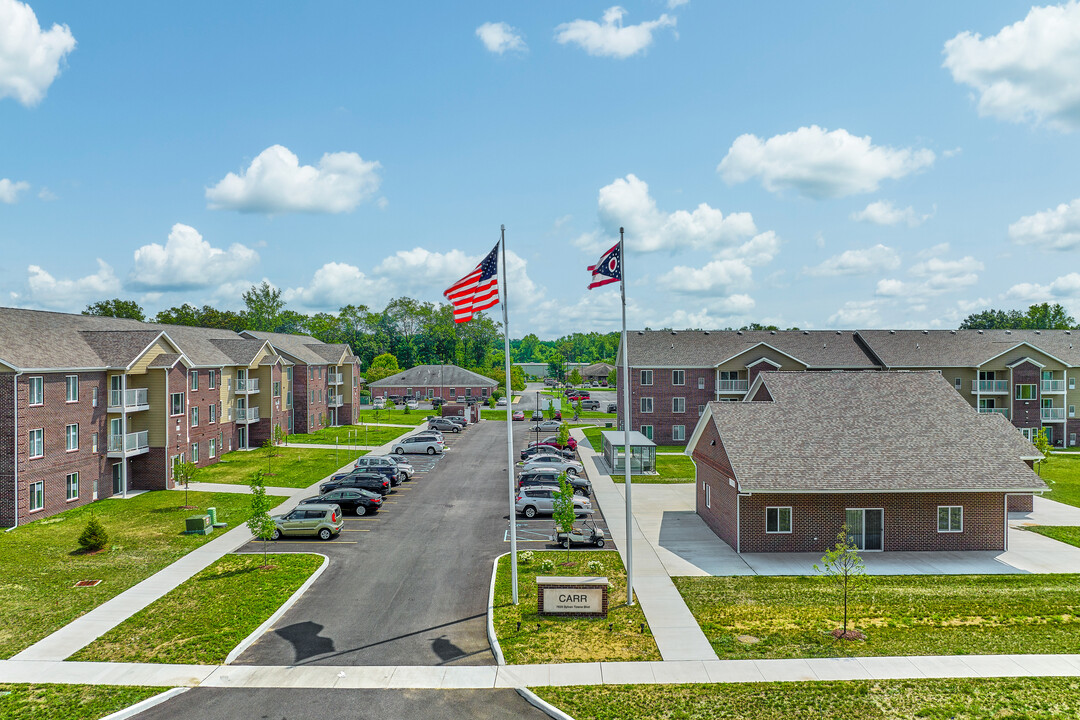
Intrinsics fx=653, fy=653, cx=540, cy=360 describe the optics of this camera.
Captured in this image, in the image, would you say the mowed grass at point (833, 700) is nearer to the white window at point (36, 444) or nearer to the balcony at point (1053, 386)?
the white window at point (36, 444)

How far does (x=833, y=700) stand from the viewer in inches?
622

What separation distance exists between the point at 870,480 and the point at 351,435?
177ft

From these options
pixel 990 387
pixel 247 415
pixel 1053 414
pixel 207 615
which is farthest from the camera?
pixel 990 387

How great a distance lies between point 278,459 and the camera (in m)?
53.4

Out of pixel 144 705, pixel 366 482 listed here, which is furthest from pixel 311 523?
pixel 144 705

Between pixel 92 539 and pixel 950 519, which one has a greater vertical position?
pixel 950 519

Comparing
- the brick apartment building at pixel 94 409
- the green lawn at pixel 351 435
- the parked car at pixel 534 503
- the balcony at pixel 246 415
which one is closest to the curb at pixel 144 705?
the parked car at pixel 534 503

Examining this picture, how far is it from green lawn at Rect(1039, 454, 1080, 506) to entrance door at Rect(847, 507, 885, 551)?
659 inches

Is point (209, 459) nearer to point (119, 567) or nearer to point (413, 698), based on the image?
point (119, 567)

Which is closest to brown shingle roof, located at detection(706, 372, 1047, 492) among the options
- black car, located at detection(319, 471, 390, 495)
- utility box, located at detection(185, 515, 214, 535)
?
black car, located at detection(319, 471, 390, 495)

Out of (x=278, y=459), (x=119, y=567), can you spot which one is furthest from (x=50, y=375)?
(x=278, y=459)

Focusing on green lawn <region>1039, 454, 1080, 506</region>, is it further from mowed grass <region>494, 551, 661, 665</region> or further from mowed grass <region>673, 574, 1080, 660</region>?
mowed grass <region>494, 551, 661, 665</region>

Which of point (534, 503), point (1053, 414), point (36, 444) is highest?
point (36, 444)

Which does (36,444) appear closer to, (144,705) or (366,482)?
(366,482)
